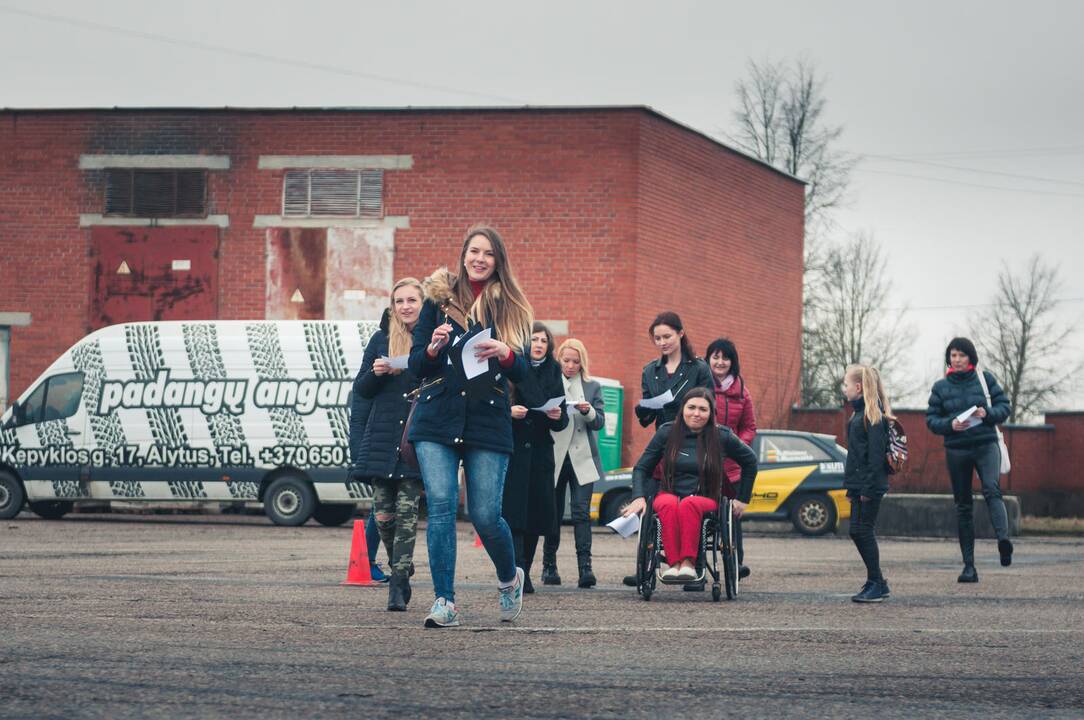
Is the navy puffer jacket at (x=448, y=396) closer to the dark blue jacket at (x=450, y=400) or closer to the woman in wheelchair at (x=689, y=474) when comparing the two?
the dark blue jacket at (x=450, y=400)

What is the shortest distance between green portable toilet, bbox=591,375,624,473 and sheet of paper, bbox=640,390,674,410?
13.6 meters

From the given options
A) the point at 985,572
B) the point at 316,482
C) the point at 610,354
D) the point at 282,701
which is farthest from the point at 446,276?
the point at 610,354

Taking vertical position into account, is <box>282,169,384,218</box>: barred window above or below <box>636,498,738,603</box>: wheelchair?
above

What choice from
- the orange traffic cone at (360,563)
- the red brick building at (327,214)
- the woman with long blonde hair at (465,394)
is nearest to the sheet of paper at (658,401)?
the orange traffic cone at (360,563)

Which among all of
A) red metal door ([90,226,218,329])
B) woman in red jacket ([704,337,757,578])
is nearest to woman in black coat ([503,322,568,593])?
woman in red jacket ([704,337,757,578])

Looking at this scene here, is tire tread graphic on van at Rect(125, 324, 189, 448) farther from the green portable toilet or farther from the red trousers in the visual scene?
the red trousers

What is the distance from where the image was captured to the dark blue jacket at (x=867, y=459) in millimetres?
10797

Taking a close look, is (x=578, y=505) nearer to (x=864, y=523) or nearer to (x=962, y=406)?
(x=864, y=523)

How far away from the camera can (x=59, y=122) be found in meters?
29.4

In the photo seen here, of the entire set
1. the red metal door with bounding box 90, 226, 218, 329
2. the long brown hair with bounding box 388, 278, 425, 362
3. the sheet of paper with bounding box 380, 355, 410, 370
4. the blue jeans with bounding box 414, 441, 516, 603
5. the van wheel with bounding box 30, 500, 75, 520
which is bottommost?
A: the van wheel with bounding box 30, 500, 75, 520

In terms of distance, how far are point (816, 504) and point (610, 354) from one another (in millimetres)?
7072

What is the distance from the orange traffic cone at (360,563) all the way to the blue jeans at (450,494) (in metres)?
3.08

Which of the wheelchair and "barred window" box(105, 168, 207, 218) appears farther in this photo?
"barred window" box(105, 168, 207, 218)

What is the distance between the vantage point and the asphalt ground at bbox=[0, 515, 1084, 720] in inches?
215
